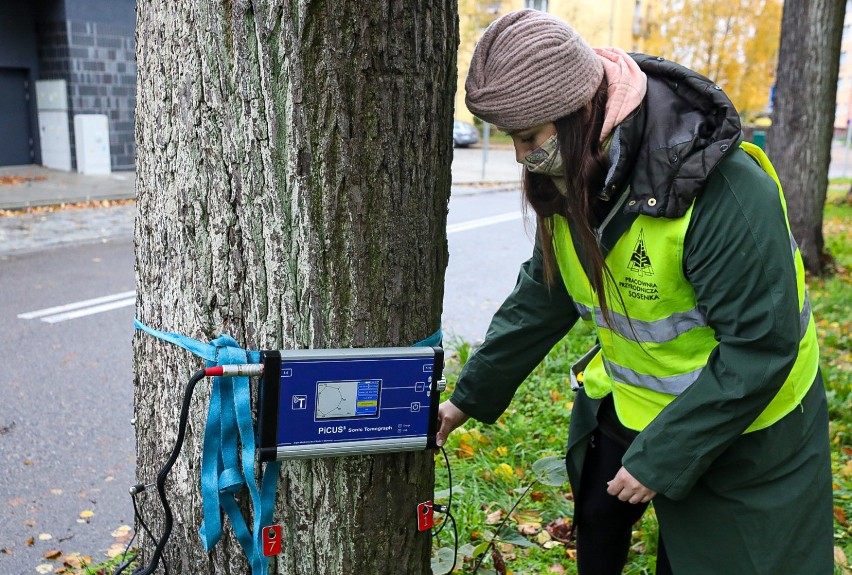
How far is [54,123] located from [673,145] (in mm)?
17576

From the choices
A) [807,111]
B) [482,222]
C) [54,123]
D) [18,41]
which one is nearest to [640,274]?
[807,111]

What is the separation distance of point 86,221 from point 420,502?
1105 cm

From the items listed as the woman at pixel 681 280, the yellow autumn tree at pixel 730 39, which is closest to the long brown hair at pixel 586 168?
the woman at pixel 681 280

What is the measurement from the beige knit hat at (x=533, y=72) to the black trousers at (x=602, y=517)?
0.96 metres

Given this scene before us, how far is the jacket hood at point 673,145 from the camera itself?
173 centimetres

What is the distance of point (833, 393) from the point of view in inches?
185

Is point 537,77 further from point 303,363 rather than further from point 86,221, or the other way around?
point 86,221

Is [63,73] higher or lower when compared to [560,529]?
higher

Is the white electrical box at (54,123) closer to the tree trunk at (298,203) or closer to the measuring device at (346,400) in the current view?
the tree trunk at (298,203)

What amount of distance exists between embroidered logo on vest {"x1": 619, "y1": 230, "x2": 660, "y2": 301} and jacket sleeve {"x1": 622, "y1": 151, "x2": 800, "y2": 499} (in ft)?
0.31

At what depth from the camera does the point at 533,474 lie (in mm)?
3707

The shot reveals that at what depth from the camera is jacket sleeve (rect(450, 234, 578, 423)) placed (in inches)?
92.7

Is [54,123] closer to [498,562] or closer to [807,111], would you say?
[807,111]

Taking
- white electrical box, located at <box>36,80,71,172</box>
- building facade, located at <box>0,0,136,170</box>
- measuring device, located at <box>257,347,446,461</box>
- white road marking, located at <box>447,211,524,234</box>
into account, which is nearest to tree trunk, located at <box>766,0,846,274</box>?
white road marking, located at <box>447,211,524,234</box>
